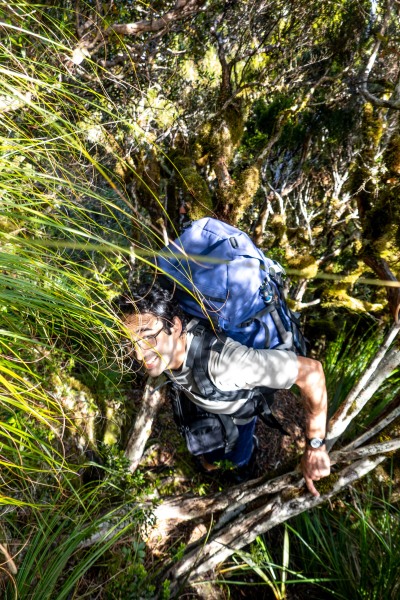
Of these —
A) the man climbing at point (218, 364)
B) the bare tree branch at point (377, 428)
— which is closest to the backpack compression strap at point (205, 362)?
the man climbing at point (218, 364)

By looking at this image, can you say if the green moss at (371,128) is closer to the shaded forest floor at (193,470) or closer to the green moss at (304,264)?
the green moss at (304,264)

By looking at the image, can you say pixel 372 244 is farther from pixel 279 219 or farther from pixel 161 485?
pixel 161 485

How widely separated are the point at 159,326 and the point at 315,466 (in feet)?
3.68

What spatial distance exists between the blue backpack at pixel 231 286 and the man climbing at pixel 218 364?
0.37ft

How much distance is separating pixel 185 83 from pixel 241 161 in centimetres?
97

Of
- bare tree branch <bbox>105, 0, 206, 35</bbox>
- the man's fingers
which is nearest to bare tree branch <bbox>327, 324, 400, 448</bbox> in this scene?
the man's fingers

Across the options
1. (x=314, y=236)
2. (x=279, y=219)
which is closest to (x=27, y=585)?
(x=279, y=219)

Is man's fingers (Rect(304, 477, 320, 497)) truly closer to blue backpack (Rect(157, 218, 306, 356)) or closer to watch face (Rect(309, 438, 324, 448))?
watch face (Rect(309, 438, 324, 448))

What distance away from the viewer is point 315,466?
1976 mm

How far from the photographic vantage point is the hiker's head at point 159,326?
1726 millimetres

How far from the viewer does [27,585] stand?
1559mm

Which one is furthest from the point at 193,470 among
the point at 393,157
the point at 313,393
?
the point at 393,157

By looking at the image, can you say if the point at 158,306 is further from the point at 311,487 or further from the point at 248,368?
the point at 311,487

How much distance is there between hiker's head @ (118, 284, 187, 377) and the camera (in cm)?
173
